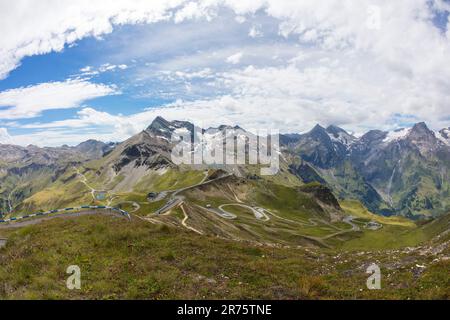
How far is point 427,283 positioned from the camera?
22.2m

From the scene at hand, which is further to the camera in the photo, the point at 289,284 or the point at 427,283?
the point at 289,284

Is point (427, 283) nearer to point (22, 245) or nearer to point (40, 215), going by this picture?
point (22, 245)

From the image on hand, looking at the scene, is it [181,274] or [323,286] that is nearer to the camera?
[323,286]

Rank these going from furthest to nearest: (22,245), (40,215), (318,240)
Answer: (318,240) → (40,215) → (22,245)

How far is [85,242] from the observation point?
30938 mm

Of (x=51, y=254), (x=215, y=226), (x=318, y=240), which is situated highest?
(x=51, y=254)

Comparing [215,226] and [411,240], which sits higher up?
[215,226]
